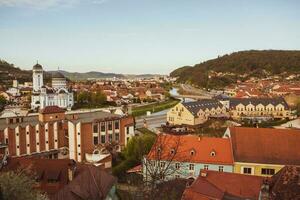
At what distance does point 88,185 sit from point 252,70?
122m

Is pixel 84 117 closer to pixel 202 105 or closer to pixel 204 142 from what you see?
pixel 204 142

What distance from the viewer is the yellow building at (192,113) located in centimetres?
4788

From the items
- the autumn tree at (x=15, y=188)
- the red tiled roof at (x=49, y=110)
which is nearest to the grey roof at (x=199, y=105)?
the red tiled roof at (x=49, y=110)

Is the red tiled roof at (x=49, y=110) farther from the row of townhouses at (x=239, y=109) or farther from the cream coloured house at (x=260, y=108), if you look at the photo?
the cream coloured house at (x=260, y=108)

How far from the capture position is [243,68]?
434 ft

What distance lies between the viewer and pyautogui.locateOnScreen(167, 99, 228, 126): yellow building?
47.9m

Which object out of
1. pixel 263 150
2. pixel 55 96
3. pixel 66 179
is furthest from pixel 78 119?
pixel 55 96

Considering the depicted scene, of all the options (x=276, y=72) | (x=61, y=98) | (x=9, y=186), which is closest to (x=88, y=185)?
(x=9, y=186)

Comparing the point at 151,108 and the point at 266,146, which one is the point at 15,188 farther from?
the point at 151,108

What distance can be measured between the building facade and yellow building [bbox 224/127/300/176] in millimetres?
10520

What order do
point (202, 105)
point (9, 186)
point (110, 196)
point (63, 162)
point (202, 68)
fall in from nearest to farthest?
point (9, 186)
point (110, 196)
point (63, 162)
point (202, 105)
point (202, 68)

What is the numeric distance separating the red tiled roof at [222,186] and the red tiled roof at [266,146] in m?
4.65

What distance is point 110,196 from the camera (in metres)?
17.7

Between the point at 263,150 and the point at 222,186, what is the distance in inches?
258
